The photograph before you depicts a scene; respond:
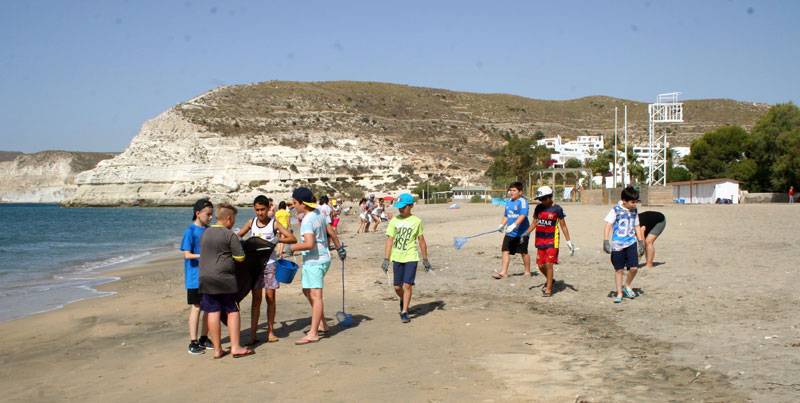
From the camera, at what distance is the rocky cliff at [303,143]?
91625mm

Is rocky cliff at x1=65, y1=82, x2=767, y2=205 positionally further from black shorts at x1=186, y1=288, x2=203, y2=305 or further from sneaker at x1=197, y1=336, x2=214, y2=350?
black shorts at x1=186, y1=288, x2=203, y2=305

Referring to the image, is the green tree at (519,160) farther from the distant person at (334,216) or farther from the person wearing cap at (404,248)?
the person wearing cap at (404,248)

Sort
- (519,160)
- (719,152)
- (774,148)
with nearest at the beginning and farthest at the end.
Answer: (774,148)
(719,152)
(519,160)

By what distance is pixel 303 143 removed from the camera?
314 ft

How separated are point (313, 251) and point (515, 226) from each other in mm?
4690

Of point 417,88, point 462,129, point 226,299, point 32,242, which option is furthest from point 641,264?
point 417,88

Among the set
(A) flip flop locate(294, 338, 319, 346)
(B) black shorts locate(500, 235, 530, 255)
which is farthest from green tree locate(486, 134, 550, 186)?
(A) flip flop locate(294, 338, 319, 346)

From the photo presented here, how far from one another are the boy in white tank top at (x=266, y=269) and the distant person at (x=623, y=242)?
4260mm

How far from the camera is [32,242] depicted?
1341 inches

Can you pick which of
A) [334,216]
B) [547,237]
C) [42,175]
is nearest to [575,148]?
[334,216]

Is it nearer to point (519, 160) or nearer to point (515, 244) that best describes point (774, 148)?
point (519, 160)

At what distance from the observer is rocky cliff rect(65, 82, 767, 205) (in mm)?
91625

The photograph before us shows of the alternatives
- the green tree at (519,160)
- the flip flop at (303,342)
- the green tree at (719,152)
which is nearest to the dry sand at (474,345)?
the flip flop at (303,342)

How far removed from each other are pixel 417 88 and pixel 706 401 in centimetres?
12394
